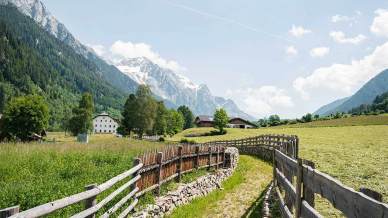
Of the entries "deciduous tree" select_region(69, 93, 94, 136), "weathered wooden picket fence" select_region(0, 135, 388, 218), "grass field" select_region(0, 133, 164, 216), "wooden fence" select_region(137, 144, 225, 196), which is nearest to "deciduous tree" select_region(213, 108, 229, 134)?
"deciduous tree" select_region(69, 93, 94, 136)

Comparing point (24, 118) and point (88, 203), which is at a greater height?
point (24, 118)

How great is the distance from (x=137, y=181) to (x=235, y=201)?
569 cm

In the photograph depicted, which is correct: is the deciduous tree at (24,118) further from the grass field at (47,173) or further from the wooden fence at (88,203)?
the wooden fence at (88,203)

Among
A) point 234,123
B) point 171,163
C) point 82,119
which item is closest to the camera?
point 171,163

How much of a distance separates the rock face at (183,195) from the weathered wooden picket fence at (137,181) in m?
0.50

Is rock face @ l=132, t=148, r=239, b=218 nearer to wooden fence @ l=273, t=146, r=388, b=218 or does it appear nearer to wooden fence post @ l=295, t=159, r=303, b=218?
wooden fence post @ l=295, t=159, r=303, b=218

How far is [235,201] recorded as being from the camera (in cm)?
1723

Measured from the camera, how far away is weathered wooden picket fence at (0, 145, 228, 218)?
19.8 feet

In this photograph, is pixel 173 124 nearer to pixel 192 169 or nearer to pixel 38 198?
pixel 192 169

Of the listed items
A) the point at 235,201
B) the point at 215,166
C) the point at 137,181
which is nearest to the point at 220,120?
the point at 215,166

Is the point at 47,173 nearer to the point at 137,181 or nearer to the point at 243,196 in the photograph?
the point at 137,181

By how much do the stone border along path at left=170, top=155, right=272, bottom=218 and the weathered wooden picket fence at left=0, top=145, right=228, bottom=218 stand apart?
1.48 meters

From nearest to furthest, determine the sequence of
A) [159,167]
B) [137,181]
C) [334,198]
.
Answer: [334,198] < [137,181] < [159,167]

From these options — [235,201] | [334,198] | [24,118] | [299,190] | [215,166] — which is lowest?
[235,201]
